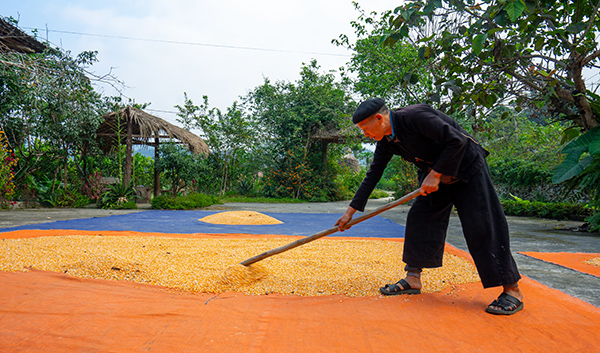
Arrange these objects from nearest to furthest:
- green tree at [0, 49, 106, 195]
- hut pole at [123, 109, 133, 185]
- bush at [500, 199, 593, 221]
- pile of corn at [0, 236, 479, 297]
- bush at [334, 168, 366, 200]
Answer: pile of corn at [0, 236, 479, 297] < green tree at [0, 49, 106, 195] < bush at [500, 199, 593, 221] < hut pole at [123, 109, 133, 185] < bush at [334, 168, 366, 200]

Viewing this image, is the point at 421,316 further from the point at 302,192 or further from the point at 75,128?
the point at 302,192

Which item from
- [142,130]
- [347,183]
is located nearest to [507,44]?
[142,130]

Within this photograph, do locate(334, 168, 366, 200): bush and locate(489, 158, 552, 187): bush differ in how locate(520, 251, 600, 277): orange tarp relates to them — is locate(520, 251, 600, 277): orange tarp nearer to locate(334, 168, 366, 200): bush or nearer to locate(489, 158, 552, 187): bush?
locate(489, 158, 552, 187): bush

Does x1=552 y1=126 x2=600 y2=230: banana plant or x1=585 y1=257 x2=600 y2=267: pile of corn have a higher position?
x1=552 y1=126 x2=600 y2=230: banana plant

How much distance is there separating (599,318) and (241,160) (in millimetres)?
10961

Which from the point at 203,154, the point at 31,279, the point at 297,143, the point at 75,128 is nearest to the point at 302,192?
the point at 297,143

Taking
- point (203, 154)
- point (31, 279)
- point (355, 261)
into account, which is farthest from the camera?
point (203, 154)

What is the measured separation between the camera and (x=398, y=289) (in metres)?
1.73

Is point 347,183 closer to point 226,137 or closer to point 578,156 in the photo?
point 226,137

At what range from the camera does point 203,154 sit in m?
10.1

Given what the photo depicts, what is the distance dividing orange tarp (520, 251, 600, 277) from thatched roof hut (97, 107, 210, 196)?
803 cm

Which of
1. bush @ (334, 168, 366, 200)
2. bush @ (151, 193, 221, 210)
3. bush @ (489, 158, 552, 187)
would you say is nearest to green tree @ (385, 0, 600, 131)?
bush @ (489, 158, 552, 187)

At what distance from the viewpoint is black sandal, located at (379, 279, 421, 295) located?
5.66 ft

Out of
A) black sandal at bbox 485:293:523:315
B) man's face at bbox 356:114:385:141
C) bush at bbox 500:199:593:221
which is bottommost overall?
black sandal at bbox 485:293:523:315
